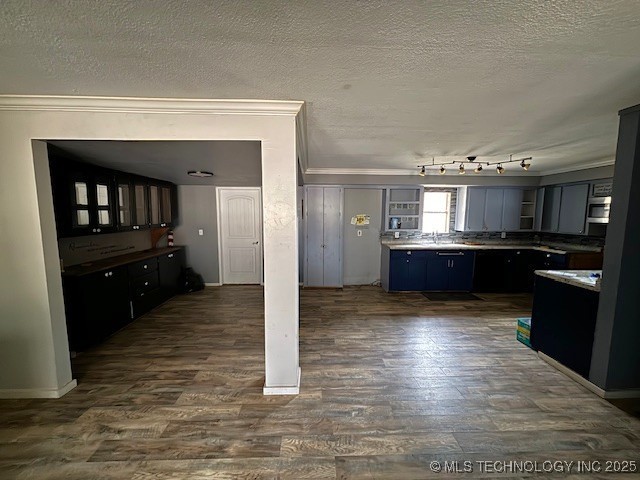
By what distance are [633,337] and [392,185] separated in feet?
12.0

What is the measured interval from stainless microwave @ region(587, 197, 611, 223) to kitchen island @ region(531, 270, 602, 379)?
2.51 metres

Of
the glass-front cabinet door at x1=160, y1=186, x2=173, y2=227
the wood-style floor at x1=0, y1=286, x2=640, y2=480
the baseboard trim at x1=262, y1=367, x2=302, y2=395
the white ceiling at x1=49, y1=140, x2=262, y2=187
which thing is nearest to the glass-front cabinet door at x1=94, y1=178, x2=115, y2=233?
the white ceiling at x1=49, y1=140, x2=262, y2=187

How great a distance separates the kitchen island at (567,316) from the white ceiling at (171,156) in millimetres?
3122

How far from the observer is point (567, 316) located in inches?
94.6

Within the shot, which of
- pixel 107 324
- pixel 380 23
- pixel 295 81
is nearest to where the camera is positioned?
pixel 380 23

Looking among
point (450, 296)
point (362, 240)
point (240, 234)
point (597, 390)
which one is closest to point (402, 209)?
point (362, 240)

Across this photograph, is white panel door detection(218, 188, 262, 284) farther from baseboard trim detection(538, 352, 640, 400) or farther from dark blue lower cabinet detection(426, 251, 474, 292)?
baseboard trim detection(538, 352, 640, 400)

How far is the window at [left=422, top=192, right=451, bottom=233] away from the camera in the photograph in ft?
17.8

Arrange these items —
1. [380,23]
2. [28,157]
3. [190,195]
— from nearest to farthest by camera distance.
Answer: [380,23], [28,157], [190,195]

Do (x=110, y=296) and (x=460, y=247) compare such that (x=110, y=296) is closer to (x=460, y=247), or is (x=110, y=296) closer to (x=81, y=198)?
(x=81, y=198)

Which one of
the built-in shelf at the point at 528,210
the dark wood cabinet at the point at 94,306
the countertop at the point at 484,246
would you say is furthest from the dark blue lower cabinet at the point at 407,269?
the dark wood cabinet at the point at 94,306

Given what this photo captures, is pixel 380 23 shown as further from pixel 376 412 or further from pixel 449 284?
pixel 449 284

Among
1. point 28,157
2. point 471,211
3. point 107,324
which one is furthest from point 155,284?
point 471,211

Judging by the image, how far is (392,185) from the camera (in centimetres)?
503
